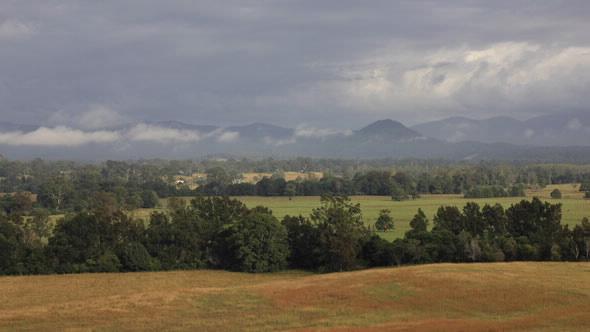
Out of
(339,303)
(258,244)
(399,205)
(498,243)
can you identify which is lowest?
(339,303)

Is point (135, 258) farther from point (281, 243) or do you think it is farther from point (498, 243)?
point (498, 243)

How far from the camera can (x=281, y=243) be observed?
256 feet

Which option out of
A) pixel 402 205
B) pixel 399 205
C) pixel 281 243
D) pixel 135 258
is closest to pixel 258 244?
pixel 281 243

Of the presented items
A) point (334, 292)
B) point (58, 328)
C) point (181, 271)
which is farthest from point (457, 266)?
point (58, 328)

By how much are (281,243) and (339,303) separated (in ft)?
95.9

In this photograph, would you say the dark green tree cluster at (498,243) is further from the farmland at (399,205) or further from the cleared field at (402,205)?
the cleared field at (402,205)

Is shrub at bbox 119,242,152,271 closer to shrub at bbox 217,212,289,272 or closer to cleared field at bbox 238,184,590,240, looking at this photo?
shrub at bbox 217,212,289,272

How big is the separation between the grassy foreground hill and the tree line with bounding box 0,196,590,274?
9.08m

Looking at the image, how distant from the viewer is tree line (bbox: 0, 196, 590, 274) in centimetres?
7488

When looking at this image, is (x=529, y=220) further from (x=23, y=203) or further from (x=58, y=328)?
(x=23, y=203)

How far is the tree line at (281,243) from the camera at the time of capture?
74.9 meters

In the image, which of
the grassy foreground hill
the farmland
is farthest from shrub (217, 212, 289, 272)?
the farmland

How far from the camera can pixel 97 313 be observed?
4678cm

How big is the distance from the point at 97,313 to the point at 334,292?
62.4ft
